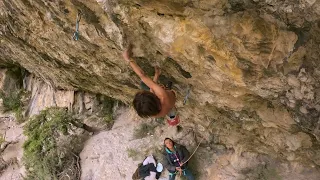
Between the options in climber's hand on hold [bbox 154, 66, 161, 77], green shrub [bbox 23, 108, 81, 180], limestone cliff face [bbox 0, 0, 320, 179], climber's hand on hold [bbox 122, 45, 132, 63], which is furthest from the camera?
green shrub [bbox 23, 108, 81, 180]

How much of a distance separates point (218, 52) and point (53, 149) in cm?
469

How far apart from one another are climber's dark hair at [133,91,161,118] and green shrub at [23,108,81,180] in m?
3.96

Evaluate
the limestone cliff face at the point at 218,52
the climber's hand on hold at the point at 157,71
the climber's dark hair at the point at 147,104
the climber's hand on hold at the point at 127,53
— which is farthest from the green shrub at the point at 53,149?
the climber's dark hair at the point at 147,104

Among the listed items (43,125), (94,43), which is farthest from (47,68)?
(94,43)

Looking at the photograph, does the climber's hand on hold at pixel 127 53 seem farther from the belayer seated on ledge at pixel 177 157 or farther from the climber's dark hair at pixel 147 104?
the belayer seated on ledge at pixel 177 157

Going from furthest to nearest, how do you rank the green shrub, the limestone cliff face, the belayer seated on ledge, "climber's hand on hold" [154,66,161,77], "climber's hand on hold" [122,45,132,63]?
1. the green shrub
2. the belayer seated on ledge
3. "climber's hand on hold" [154,66,161,77]
4. "climber's hand on hold" [122,45,132,63]
5. the limestone cliff face

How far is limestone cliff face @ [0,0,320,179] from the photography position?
2.70 m

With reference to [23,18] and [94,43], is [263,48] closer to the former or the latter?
[94,43]

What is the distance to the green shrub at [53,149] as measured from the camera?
6.67 metres

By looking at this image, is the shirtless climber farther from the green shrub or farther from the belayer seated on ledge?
the green shrub

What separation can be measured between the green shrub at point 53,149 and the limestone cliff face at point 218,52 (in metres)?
2.05

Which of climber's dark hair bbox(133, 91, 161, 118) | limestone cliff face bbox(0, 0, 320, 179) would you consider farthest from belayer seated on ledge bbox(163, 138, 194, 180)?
climber's dark hair bbox(133, 91, 161, 118)

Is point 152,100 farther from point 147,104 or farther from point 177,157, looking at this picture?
point 177,157

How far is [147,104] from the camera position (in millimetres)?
3199
